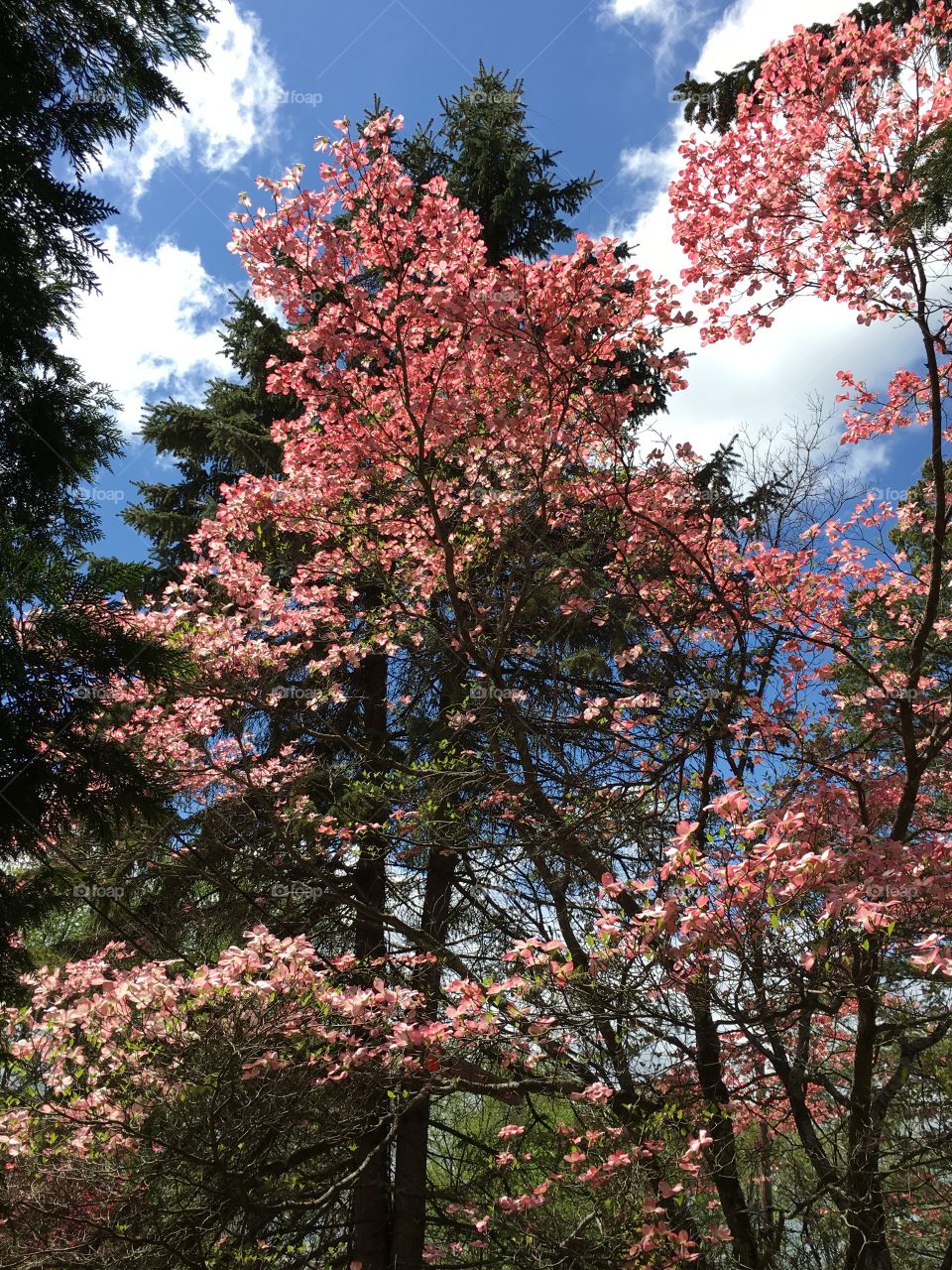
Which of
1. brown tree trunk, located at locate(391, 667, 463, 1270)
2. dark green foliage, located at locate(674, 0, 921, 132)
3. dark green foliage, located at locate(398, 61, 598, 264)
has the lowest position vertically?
brown tree trunk, located at locate(391, 667, 463, 1270)

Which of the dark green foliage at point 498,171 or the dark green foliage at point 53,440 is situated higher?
the dark green foliage at point 498,171

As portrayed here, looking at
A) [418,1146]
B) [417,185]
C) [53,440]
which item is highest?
[417,185]

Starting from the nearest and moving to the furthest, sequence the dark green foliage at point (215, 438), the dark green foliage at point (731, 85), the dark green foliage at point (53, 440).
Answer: the dark green foliage at point (53, 440)
the dark green foliage at point (731, 85)
the dark green foliage at point (215, 438)

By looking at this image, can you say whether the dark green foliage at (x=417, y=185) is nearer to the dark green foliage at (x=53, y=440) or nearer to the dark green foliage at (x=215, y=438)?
the dark green foliage at (x=215, y=438)

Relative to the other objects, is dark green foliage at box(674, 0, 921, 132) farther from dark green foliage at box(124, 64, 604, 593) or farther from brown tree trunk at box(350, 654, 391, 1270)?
brown tree trunk at box(350, 654, 391, 1270)

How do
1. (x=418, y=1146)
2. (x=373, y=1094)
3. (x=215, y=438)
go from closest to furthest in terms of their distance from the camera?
(x=373, y=1094)
(x=418, y=1146)
(x=215, y=438)

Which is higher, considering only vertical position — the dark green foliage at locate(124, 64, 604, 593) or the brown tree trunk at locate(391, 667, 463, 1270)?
the dark green foliage at locate(124, 64, 604, 593)

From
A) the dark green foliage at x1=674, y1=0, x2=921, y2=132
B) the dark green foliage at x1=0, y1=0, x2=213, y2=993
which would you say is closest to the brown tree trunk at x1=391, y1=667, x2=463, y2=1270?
the dark green foliage at x1=0, y1=0, x2=213, y2=993

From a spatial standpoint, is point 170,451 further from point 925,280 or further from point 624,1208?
point 624,1208

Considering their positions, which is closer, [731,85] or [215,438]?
[731,85]

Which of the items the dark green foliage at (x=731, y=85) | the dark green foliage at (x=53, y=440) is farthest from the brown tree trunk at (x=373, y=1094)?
the dark green foliage at (x=731, y=85)

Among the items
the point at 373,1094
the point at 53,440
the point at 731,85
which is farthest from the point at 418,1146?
the point at 731,85

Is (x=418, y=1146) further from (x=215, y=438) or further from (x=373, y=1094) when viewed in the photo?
(x=215, y=438)

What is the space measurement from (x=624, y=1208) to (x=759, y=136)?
6.56 m
